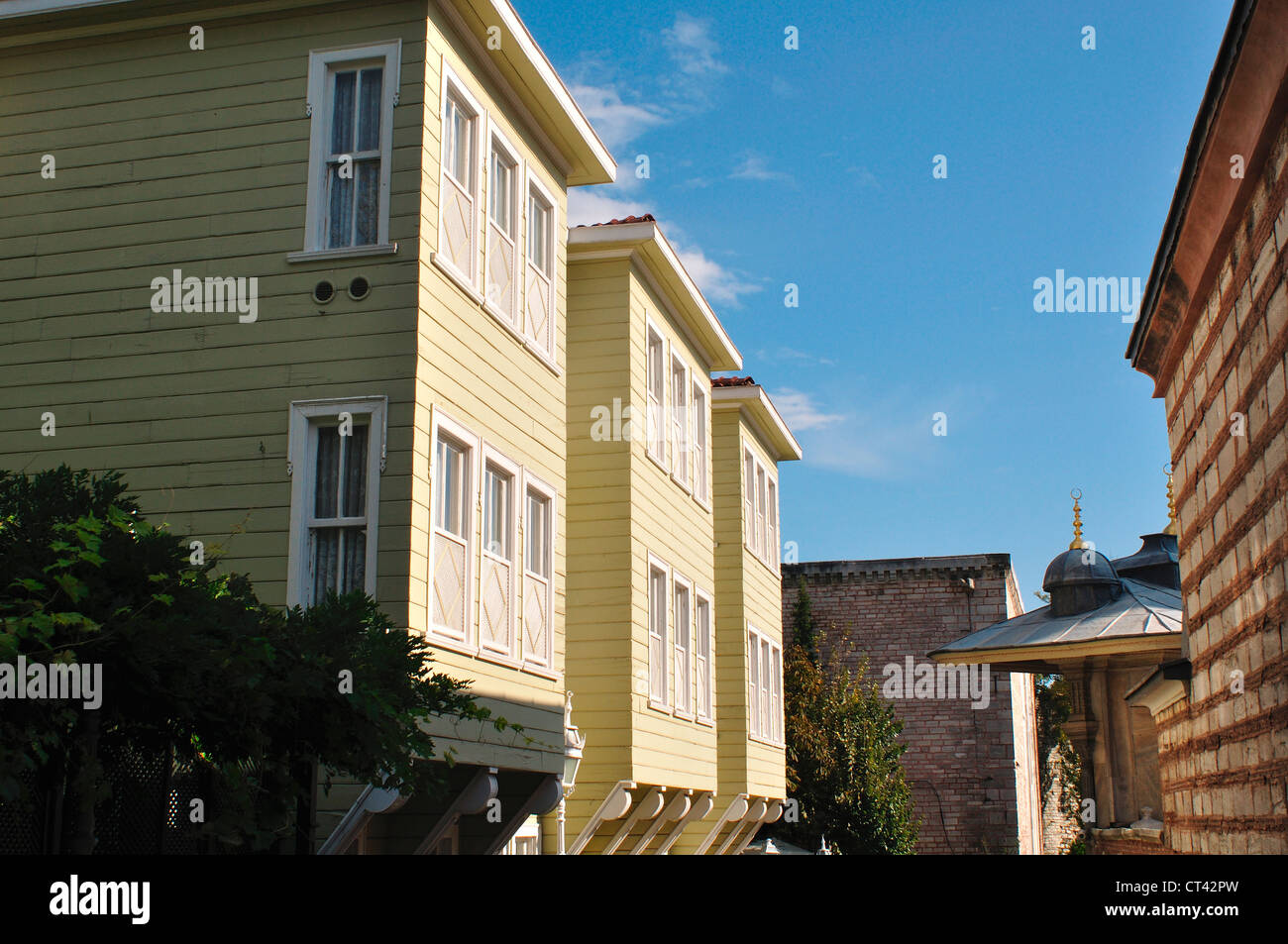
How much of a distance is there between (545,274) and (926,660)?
23.6 metres

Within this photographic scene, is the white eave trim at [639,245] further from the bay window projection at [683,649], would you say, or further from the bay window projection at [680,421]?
the bay window projection at [683,649]

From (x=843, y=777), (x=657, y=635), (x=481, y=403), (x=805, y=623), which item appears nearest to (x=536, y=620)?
(x=481, y=403)

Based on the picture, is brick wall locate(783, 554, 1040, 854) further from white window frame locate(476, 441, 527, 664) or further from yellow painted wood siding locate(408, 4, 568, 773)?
white window frame locate(476, 441, 527, 664)

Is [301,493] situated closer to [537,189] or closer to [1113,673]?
[537,189]

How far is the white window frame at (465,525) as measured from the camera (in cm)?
1182

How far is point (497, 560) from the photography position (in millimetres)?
13297

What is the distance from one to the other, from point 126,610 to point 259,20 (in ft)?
26.9

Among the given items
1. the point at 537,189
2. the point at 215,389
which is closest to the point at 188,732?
the point at 215,389

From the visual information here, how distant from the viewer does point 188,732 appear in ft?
24.4

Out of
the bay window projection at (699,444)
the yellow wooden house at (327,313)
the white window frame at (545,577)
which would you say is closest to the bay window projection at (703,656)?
the bay window projection at (699,444)

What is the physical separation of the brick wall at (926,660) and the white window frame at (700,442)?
1522 centimetres

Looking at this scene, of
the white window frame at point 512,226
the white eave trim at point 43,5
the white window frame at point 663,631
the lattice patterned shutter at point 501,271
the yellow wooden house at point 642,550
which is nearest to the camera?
the white eave trim at point 43,5
